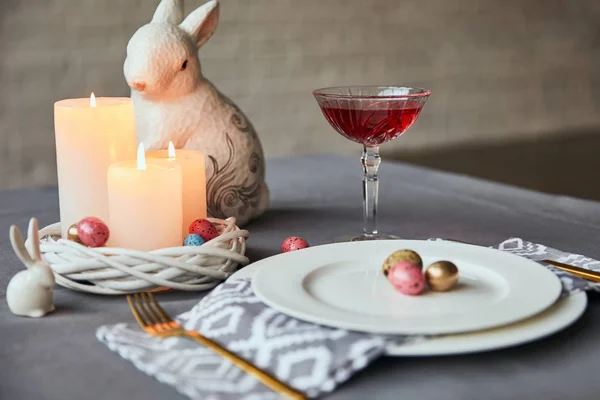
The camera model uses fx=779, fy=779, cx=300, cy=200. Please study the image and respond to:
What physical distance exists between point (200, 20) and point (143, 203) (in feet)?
1.16

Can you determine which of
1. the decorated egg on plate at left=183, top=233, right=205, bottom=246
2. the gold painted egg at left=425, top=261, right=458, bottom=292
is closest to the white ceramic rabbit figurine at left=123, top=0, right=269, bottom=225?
the decorated egg on plate at left=183, top=233, right=205, bottom=246

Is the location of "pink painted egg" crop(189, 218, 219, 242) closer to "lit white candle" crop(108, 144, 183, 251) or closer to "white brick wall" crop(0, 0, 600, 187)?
"lit white candle" crop(108, 144, 183, 251)

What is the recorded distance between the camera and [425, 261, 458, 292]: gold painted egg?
0.69 m

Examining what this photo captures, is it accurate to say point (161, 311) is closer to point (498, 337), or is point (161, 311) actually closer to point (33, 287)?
point (33, 287)

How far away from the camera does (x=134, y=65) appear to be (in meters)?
1.02

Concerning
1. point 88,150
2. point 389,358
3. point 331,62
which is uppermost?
point 331,62

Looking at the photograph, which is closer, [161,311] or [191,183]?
[161,311]

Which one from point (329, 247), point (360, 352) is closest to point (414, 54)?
point (329, 247)

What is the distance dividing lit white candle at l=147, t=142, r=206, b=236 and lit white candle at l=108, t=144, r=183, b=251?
74mm

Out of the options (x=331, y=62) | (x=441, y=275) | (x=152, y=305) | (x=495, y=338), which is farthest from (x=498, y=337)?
(x=331, y=62)

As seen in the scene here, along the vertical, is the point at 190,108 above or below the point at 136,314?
above

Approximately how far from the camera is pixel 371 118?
997 millimetres

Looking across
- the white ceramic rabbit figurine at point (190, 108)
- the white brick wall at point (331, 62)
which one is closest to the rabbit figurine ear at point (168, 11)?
the white ceramic rabbit figurine at point (190, 108)

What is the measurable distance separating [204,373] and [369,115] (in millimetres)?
507
